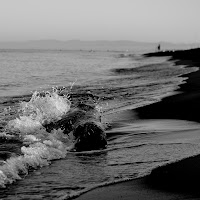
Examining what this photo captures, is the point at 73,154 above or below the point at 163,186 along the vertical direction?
below

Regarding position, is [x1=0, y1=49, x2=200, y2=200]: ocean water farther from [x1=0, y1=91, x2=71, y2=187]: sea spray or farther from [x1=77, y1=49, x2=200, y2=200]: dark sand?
[x1=77, y1=49, x2=200, y2=200]: dark sand

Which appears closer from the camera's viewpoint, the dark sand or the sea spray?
the dark sand

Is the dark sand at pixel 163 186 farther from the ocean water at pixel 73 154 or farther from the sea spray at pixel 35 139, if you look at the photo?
the sea spray at pixel 35 139

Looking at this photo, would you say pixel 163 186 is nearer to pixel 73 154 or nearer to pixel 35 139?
pixel 73 154

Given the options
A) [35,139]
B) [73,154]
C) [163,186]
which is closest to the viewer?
[163,186]

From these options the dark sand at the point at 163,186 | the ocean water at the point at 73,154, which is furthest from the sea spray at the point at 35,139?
the dark sand at the point at 163,186

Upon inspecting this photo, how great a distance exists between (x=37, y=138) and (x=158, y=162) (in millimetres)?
2804

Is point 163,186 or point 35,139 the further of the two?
point 35,139

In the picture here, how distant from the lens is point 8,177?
16.1ft

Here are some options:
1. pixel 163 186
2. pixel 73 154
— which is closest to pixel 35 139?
pixel 73 154

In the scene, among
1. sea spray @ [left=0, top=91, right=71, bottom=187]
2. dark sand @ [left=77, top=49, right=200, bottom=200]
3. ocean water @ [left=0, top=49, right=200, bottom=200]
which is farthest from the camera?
sea spray @ [left=0, top=91, right=71, bottom=187]

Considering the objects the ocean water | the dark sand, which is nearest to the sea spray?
the ocean water

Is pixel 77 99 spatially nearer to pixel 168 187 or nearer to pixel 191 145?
pixel 191 145

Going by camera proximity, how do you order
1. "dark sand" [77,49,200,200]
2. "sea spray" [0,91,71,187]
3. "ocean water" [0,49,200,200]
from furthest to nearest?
"sea spray" [0,91,71,187] → "ocean water" [0,49,200,200] → "dark sand" [77,49,200,200]
